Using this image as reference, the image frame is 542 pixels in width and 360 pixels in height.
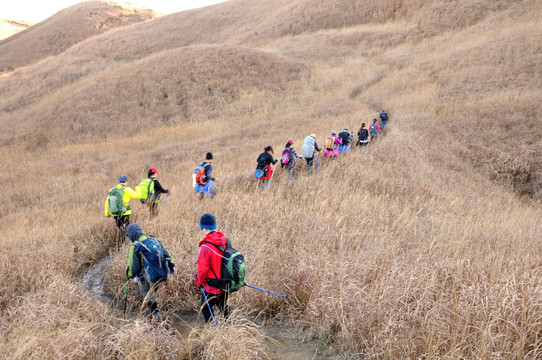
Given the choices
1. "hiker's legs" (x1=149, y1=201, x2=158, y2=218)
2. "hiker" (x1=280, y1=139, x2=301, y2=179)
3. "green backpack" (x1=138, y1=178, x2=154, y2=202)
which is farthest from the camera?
"hiker" (x1=280, y1=139, x2=301, y2=179)

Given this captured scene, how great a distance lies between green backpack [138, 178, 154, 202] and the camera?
8.10 meters

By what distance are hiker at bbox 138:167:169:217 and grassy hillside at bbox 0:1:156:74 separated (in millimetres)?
59192

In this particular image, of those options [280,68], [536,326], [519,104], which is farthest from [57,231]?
[280,68]

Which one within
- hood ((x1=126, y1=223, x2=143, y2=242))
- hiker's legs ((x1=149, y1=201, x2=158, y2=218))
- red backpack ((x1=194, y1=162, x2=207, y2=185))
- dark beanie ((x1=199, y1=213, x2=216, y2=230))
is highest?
dark beanie ((x1=199, y1=213, x2=216, y2=230))

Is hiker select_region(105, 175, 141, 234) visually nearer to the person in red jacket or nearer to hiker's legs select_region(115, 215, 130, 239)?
hiker's legs select_region(115, 215, 130, 239)

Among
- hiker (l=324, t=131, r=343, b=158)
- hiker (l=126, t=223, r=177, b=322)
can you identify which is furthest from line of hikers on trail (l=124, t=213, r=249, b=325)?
hiker (l=324, t=131, r=343, b=158)

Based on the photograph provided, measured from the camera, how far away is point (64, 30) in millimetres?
64500

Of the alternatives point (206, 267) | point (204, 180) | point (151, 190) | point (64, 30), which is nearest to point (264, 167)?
point (204, 180)

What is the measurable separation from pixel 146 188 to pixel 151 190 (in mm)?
128

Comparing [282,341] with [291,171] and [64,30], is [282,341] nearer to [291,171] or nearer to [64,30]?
[291,171]

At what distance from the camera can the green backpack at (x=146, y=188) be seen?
Result: 26.6 ft

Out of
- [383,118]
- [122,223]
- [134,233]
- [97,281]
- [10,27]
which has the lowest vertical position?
[97,281]

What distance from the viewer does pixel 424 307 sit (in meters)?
3.74

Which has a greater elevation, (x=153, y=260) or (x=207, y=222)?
(x=207, y=222)
